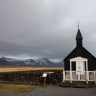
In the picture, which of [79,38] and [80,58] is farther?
[79,38]

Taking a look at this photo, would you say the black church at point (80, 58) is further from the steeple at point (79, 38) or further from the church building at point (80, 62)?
the steeple at point (79, 38)

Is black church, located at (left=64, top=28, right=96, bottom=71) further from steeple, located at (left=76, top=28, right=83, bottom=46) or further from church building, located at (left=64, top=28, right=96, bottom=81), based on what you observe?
steeple, located at (left=76, top=28, right=83, bottom=46)

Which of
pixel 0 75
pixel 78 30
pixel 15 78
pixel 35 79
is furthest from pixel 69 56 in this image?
pixel 0 75

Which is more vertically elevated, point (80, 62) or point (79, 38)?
point (79, 38)

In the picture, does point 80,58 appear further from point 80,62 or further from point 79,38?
point 79,38

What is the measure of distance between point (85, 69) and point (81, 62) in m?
1.19

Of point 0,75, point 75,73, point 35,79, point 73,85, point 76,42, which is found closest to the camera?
point 73,85

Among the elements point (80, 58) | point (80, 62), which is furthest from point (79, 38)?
point (80, 62)

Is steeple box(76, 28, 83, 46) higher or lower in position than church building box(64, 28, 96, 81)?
higher

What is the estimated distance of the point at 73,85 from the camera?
3406 cm

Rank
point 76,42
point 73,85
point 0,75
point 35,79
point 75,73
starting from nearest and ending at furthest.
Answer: point 73,85, point 75,73, point 76,42, point 35,79, point 0,75

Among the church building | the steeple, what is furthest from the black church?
the steeple

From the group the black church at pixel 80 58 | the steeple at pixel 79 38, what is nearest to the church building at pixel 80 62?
the black church at pixel 80 58

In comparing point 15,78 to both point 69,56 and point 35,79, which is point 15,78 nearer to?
point 35,79
